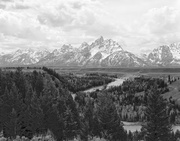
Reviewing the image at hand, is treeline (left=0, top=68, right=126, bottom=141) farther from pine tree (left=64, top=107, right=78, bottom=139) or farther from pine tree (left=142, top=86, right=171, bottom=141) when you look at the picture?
pine tree (left=142, top=86, right=171, bottom=141)

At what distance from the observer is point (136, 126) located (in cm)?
16812

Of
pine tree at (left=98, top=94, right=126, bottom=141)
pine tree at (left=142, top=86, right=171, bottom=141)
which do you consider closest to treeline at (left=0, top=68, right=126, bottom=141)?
pine tree at (left=98, top=94, right=126, bottom=141)

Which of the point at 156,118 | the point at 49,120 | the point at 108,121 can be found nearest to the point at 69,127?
the point at 49,120

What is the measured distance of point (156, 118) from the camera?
49906mm

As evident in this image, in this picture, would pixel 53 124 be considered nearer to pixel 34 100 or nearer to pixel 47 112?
pixel 47 112

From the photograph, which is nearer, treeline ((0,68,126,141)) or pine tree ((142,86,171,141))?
pine tree ((142,86,171,141))

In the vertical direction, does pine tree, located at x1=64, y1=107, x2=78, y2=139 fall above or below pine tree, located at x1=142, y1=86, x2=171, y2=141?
below

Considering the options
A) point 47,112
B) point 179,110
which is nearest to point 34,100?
point 47,112

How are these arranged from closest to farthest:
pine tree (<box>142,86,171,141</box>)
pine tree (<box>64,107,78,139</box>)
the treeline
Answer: pine tree (<box>142,86,171,141</box>) → the treeline → pine tree (<box>64,107,78,139</box>)

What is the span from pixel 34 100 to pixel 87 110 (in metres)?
17.2

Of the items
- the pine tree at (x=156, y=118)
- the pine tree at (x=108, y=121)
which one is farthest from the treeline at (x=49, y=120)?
the pine tree at (x=156, y=118)

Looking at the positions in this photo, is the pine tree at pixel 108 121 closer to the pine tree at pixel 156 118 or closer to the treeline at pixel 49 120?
the treeline at pixel 49 120

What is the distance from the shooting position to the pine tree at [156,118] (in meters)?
49.8

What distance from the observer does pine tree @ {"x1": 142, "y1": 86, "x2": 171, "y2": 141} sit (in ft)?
163
